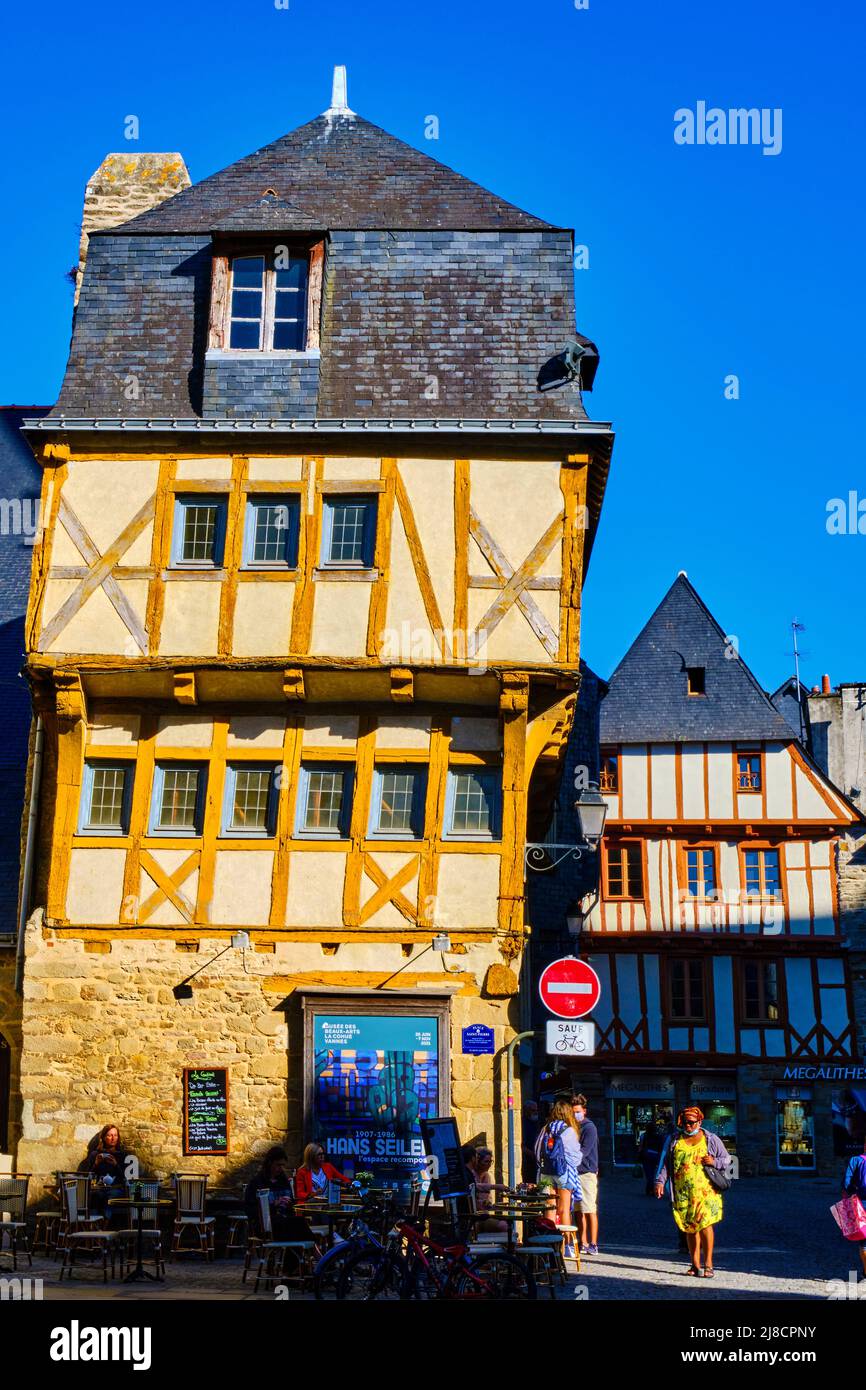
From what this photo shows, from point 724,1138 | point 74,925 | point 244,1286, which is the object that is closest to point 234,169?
point 74,925

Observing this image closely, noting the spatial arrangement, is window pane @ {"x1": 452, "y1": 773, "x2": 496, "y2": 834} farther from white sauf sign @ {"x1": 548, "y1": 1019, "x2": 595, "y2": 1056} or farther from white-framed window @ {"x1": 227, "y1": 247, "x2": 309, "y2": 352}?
white-framed window @ {"x1": 227, "y1": 247, "x2": 309, "y2": 352}

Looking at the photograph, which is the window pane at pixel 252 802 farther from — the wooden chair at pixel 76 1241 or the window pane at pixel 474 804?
the wooden chair at pixel 76 1241

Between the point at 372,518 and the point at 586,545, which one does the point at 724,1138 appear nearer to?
the point at 586,545

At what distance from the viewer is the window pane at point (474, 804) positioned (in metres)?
16.9

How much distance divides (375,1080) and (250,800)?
2962 mm

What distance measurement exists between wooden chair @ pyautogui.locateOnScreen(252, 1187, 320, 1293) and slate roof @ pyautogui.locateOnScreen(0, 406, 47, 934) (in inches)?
223

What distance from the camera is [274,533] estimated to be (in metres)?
17.3

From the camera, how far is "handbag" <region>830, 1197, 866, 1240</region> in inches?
493

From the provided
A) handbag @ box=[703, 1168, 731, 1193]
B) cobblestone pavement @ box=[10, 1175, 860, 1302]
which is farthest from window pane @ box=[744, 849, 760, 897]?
handbag @ box=[703, 1168, 731, 1193]

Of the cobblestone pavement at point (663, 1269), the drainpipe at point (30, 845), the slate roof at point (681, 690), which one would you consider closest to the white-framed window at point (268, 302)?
the drainpipe at point (30, 845)

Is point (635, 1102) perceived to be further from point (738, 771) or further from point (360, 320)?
point (360, 320)
